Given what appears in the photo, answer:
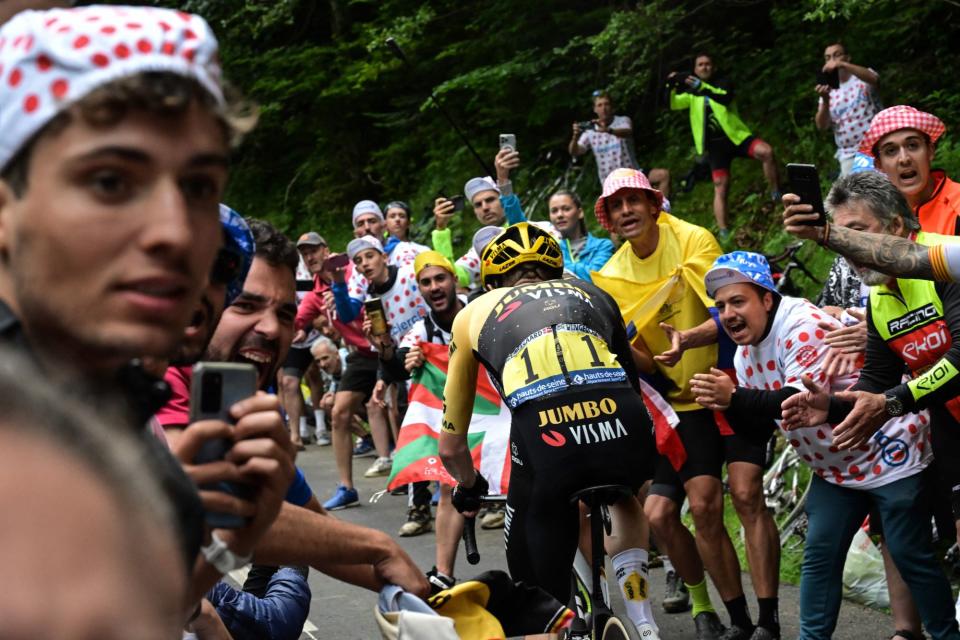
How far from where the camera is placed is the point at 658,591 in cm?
769

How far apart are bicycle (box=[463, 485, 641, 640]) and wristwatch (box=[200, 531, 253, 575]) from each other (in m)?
4.04

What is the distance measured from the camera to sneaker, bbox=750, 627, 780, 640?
6281 millimetres

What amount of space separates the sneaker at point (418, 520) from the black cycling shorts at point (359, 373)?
7.10 ft

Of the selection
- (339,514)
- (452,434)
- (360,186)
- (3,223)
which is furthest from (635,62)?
(3,223)

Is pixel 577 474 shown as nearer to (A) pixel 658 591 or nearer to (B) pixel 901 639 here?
(B) pixel 901 639

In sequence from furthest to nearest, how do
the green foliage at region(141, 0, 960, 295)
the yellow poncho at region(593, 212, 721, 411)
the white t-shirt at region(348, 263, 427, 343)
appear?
the green foliage at region(141, 0, 960, 295), the white t-shirt at region(348, 263, 427, 343), the yellow poncho at region(593, 212, 721, 411)

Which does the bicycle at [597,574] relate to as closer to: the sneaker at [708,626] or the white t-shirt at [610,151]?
the sneaker at [708,626]

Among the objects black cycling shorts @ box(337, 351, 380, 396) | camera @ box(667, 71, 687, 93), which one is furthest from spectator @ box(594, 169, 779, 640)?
camera @ box(667, 71, 687, 93)

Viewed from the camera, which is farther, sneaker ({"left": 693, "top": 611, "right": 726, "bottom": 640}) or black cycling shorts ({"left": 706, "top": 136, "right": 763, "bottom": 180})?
black cycling shorts ({"left": 706, "top": 136, "right": 763, "bottom": 180})

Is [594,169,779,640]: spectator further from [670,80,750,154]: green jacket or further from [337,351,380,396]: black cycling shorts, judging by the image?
[670,80,750,154]: green jacket

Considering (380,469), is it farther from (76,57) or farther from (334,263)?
(76,57)

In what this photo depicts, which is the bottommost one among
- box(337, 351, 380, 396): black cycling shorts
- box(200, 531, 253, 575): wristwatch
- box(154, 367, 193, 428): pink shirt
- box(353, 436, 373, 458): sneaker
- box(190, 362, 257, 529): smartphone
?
box(200, 531, 253, 575): wristwatch

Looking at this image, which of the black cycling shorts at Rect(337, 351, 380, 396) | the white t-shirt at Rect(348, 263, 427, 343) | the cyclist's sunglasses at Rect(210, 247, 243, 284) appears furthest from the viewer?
the black cycling shorts at Rect(337, 351, 380, 396)

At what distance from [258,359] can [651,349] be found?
4579mm
